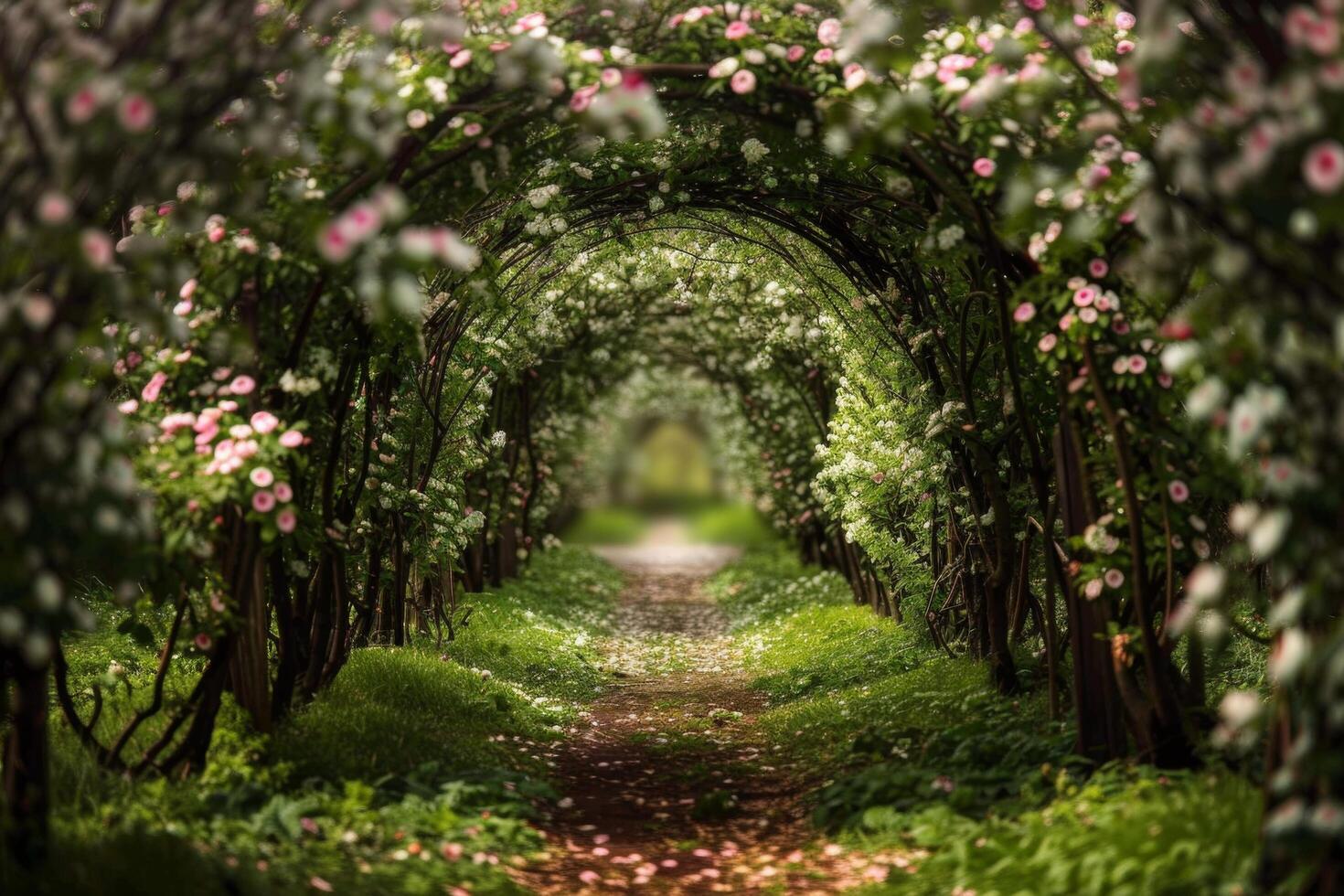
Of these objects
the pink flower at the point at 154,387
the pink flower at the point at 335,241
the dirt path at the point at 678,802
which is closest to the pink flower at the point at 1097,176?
the pink flower at the point at 335,241

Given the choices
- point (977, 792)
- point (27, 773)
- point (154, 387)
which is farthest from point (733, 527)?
point (27, 773)

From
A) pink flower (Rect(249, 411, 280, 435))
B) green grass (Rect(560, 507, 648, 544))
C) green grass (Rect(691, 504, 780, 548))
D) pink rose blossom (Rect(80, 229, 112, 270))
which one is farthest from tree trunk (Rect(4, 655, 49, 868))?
green grass (Rect(560, 507, 648, 544))

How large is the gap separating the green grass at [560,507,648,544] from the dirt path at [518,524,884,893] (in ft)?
54.6

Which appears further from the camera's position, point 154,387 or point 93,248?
point 154,387

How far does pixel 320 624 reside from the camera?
664 centimetres

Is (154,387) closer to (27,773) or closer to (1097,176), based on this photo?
(27,773)

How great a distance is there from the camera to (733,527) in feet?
102

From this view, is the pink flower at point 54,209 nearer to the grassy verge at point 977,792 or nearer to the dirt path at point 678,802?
the dirt path at point 678,802

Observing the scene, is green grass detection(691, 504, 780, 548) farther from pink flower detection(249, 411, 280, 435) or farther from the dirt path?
pink flower detection(249, 411, 280, 435)

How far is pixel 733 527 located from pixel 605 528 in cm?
423

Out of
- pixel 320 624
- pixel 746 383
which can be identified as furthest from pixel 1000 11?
pixel 746 383

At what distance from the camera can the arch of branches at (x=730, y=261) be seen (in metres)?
3.18

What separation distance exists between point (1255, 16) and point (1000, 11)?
3.85 feet

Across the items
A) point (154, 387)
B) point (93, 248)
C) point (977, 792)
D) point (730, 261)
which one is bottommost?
point (977, 792)
